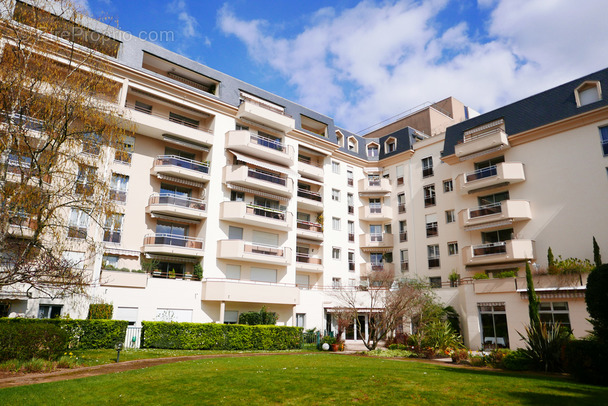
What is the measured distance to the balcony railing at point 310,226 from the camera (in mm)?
36875

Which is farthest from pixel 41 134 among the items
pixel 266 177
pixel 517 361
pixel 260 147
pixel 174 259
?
pixel 517 361

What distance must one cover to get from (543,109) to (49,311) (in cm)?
3538

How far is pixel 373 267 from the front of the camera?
127ft

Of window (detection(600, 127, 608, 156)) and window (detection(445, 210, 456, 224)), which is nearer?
window (detection(600, 127, 608, 156))

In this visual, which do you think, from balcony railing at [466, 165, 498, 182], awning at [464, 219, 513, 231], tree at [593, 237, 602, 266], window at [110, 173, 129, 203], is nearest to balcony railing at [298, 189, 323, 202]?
balcony railing at [466, 165, 498, 182]

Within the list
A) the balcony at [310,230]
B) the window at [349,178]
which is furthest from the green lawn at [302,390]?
the window at [349,178]

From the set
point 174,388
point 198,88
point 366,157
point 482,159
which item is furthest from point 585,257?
point 198,88

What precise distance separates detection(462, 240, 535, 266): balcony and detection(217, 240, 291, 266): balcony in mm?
14121

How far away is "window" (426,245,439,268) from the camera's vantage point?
3506 centimetres

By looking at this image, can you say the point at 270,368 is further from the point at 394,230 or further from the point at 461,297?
the point at 394,230

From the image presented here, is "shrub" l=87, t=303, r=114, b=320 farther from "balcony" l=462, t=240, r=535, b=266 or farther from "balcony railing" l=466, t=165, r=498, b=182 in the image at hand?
"balcony railing" l=466, t=165, r=498, b=182

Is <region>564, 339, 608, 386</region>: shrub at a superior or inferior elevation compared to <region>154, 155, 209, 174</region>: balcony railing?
inferior

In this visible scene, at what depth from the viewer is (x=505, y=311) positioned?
26359mm

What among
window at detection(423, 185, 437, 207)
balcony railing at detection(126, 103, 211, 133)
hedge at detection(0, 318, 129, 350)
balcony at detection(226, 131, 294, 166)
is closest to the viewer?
hedge at detection(0, 318, 129, 350)
